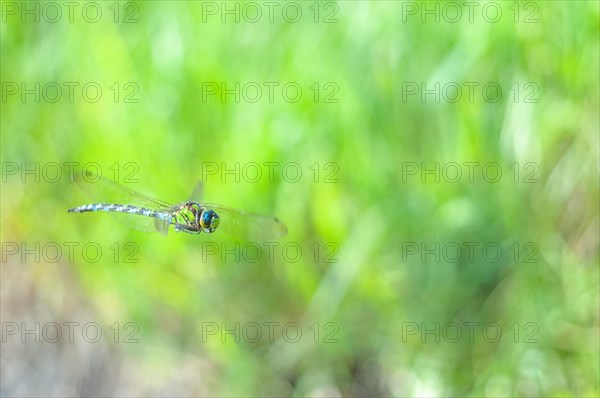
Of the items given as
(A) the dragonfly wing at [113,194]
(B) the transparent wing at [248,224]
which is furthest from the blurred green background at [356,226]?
(A) the dragonfly wing at [113,194]

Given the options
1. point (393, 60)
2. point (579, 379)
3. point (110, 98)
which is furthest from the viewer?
point (110, 98)

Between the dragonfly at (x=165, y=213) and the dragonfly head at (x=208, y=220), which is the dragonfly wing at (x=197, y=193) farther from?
the dragonfly head at (x=208, y=220)

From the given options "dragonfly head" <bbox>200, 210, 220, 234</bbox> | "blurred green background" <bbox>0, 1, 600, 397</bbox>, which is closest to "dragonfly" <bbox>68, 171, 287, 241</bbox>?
"dragonfly head" <bbox>200, 210, 220, 234</bbox>

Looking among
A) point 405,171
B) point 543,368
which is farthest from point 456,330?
point 405,171

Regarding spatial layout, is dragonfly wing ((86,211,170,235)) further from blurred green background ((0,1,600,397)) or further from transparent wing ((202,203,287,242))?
blurred green background ((0,1,600,397))

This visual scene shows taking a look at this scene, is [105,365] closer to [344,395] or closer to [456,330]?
[344,395]

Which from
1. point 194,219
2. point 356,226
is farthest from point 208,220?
point 356,226
